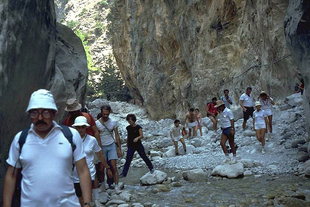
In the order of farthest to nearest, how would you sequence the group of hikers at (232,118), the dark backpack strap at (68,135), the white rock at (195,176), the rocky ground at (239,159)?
the group of hikers at (232,118) → the white rock at (195,176) → the rocky ground at (239,159) → the dark backpack strap at (68,135)

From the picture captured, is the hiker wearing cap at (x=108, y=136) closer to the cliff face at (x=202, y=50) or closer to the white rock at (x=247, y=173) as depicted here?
the white rock at (x=247, y=173)

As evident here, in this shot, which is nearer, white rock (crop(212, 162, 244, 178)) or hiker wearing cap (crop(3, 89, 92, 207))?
hiker wearing cap (crop(3, 89, 92, 207))

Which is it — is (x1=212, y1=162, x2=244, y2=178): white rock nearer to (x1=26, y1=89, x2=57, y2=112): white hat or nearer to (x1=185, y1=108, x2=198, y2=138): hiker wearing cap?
(x1=26, y1=89, x2=57, y2=112): white hat

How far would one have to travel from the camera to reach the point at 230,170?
8.59 m

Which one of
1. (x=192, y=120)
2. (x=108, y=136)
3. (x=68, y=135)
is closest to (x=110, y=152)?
(x=108, y=136)

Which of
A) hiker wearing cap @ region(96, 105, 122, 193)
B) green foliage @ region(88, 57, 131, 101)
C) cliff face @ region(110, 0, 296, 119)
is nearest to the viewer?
hiker wearing cap @ region(96, 105, 122, 193)

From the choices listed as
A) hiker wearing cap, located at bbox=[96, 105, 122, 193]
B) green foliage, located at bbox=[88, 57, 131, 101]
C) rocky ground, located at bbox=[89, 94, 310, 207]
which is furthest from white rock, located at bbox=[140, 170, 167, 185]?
green foliage, located at bbox=[88, 57, 131, 101]

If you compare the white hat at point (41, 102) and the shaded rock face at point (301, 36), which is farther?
the shaded rock face at point (301, 36)

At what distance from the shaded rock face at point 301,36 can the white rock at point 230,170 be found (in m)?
2.18

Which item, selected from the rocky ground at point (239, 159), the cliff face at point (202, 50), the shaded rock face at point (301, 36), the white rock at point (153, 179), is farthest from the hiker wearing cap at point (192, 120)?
the white rock at point (153, 179)

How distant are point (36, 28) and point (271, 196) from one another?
5612 millimetres

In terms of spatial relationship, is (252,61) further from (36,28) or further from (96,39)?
(96,39)

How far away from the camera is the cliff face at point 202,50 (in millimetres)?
16500

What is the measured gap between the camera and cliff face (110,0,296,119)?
16.5 meters
